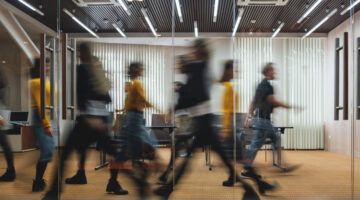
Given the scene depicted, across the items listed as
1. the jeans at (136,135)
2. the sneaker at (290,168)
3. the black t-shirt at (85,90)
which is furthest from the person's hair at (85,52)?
the sneaker at (290,168)

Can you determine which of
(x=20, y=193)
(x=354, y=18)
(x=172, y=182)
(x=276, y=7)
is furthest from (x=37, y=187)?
(x=354, y=18)

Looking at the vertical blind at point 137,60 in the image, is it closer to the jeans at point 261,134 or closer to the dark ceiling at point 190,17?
the dark ceiling at point 190,17

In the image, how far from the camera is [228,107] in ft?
16.2

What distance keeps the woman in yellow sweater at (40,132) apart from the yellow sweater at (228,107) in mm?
2035

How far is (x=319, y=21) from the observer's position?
5.27 m

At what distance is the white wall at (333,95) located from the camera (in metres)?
5.20

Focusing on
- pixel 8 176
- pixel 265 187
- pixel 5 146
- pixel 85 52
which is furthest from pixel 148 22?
pixel 8 176

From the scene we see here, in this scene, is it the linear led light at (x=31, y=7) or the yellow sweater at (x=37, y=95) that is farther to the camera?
the linear led light at (x=31, y=7)

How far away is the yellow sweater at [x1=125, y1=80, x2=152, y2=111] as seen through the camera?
15.4 feet

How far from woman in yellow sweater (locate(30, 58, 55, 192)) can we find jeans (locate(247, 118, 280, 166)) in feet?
7.92

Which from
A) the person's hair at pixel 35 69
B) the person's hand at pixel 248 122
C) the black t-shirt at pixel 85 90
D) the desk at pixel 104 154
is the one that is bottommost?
the desk at pixel 104 154

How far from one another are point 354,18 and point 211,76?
2.36m

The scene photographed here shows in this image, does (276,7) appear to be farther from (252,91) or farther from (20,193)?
(20,193)

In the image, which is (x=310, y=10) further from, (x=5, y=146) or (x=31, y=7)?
(x=5, y=146)
